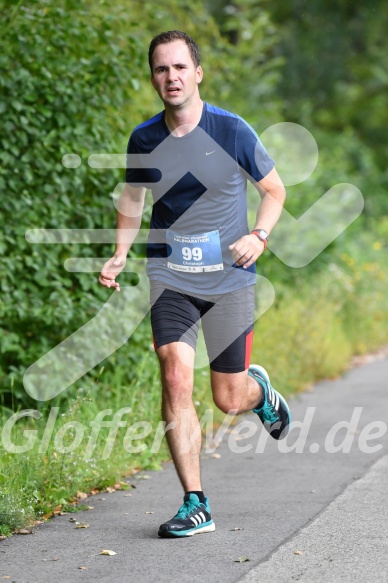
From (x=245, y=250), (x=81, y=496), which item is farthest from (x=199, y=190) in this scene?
(x=81, y=496)

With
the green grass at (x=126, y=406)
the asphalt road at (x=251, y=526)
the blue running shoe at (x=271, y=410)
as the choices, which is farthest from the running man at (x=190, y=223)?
the green grass at (x=126, y=406)

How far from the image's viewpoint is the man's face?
5.51 meters

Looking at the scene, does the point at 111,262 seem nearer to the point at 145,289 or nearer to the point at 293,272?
the point at 145,289

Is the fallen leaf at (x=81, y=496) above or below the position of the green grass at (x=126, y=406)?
below

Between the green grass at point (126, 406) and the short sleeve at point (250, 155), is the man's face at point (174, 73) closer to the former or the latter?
the short sleeve at point (250, 155)

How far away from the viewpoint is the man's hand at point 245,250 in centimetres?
530

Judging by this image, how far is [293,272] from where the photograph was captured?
13.3 metres

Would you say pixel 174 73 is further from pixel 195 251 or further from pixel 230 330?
pixel 230 330

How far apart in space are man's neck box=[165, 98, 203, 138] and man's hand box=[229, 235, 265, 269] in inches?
26.1

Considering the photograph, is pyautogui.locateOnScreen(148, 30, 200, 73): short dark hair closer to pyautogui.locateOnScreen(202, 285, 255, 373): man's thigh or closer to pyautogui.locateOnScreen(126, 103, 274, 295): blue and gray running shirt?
pyautogui.locateOnScreen(126, 103, 274, 295): blue and gray running shirt

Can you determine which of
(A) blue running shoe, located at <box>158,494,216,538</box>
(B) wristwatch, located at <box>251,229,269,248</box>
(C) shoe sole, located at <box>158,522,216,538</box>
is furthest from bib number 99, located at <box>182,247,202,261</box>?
(C) shoe sole, located at <box>158,522,216,538</box>

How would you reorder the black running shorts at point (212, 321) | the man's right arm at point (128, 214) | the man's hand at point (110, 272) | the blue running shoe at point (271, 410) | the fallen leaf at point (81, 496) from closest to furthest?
1. the black running shorts at point (212, 321)
2. the man's hand at point (110, 272)
3. the man's right arm at point (128, 214)
4. the fallen leaf at point (81, 496)
5. the blue running shoe at point (271, 410)

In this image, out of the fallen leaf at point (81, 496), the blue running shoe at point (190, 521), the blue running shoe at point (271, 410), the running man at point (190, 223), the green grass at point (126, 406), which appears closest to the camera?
the blue running shoe at point (190, 521)

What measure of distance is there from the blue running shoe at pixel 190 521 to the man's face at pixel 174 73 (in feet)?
6.32
